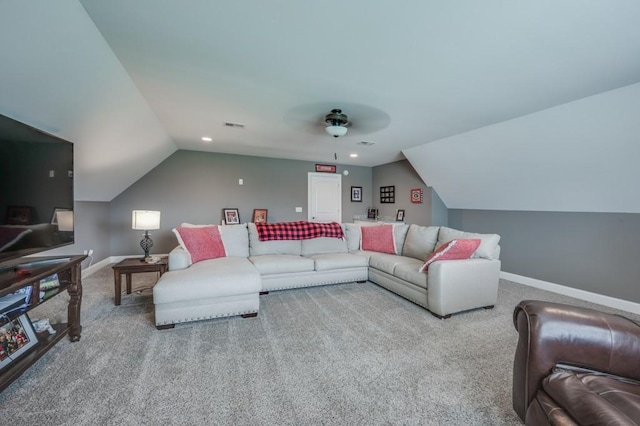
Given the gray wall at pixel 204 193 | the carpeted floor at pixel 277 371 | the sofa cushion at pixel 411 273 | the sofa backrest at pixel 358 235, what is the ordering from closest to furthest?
1. the carpeted floor at pixel 277 371
2. the sofa cushion at pixel 411 273
3. the sofa backrest at pixel 358 235
4. the gray wall at pixel 204 193

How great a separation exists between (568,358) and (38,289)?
305 centimetres

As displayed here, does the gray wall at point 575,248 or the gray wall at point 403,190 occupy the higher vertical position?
the gray wall at point 403,190

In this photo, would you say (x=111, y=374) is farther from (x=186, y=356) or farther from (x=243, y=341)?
(x=243, y=341)

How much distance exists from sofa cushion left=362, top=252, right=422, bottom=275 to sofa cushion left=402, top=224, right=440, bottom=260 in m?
0.13

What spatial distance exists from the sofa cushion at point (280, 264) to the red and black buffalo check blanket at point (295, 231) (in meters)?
0.35

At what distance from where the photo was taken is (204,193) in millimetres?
5516

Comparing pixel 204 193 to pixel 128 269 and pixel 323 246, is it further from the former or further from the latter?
pixel 323 246

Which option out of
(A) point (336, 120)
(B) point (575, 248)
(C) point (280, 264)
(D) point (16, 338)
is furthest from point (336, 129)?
(B) point (575, 248)

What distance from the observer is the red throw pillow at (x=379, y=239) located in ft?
13.2

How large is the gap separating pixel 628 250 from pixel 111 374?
5.13 metres

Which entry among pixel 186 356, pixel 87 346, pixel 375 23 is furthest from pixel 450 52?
pixel 87 346

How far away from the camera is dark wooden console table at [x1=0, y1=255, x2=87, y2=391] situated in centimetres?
151

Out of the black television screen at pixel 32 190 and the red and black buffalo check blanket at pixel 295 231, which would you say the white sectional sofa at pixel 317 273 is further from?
the black television screen at pixel 32 190

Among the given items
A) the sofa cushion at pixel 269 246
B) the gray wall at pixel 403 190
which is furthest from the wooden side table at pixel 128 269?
the gray wall at pixel 403 190
